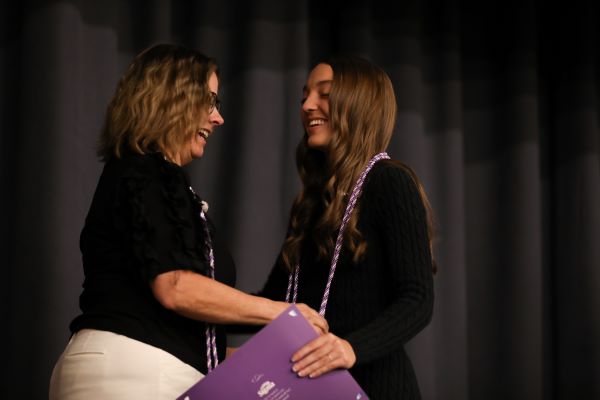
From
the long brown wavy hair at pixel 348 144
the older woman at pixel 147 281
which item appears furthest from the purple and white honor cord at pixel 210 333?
the long brown wavy hair at pixel 348 144

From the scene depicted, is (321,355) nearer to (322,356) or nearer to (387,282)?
(322,356)

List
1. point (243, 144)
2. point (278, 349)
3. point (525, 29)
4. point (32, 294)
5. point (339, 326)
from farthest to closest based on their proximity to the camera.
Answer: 1. point (525, 29)
2. point (243, 144)
3. point (32, 294)
4. point (339, 326)
5. point (278, 349)

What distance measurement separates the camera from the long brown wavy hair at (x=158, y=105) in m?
1.44

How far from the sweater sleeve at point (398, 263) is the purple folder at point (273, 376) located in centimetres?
9

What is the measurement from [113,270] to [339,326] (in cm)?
48

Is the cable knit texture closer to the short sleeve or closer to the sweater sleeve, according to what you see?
the sweater sleeve

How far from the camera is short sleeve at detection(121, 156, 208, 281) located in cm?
128

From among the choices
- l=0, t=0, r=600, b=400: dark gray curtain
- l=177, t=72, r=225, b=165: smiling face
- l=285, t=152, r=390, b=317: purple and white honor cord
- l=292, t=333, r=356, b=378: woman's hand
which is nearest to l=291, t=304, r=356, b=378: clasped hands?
l=292, t=333, r=356, b=378: woman's hand

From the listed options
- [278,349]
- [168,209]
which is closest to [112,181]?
[168,209]

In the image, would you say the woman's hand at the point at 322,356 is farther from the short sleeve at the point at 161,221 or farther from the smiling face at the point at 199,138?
the smiling face at the point at 199,138

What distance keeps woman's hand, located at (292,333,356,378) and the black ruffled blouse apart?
22cm

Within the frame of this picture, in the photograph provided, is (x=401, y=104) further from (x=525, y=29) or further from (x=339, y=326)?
(x=339, y=326)

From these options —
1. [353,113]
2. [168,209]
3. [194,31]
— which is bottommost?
[168,209]

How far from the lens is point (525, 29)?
3.21 m
